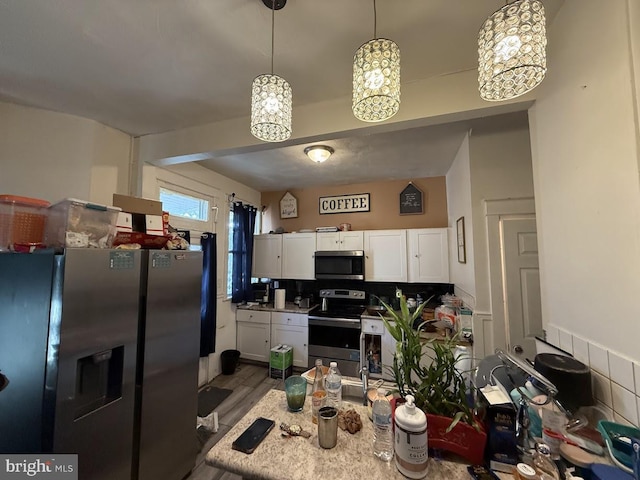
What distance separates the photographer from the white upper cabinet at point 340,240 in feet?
11.7

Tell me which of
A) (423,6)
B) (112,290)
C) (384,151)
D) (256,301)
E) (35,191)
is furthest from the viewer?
(256,301)

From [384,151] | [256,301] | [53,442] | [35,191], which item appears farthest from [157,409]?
[384,151]

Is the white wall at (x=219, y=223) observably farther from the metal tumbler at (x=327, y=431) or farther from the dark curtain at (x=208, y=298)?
the metal tumbler at (x=327, y=431)

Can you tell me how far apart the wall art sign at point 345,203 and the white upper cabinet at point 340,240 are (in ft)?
1.69

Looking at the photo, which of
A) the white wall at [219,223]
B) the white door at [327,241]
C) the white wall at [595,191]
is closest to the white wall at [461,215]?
the white wall at [595,191]

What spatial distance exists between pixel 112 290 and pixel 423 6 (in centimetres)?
206

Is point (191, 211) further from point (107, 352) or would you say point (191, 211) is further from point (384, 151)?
point (384, 151)

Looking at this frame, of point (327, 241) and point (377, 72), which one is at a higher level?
point (377, 72)

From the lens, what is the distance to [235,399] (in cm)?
283

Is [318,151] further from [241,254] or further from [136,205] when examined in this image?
[241,254]

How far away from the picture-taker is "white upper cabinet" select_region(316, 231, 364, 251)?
3570 mm

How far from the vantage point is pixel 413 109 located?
5.32 ft

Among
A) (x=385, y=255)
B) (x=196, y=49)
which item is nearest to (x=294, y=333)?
(x=385, y=255)

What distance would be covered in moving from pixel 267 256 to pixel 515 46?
3.64 m
